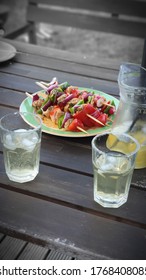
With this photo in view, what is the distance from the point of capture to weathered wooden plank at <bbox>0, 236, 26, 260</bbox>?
4.99 ft

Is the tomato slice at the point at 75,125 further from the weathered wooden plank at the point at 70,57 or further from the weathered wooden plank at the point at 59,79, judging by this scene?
the weathered wooden plank at the point at 70,57

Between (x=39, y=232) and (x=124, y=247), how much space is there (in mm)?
193

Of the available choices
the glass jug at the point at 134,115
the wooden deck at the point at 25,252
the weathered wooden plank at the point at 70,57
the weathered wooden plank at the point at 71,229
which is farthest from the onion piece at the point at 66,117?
the weathered wooden plank at the point at 70,57

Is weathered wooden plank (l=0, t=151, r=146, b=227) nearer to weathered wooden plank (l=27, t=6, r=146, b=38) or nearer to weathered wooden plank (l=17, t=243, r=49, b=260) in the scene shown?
weathered wooden plank (l=17, t=243, r=49, b=260)

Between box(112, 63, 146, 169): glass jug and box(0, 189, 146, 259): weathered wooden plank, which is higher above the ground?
box(112, 63, 146, 169): glass jug

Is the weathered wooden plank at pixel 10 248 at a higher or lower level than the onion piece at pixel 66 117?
lower

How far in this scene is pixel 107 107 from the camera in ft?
4.38

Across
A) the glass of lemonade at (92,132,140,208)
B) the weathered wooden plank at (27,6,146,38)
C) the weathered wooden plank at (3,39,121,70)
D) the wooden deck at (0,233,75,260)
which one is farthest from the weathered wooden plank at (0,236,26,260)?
the weathered wooden plank at (27,6,146,38)

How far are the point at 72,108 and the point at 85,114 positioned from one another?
63 millimetres

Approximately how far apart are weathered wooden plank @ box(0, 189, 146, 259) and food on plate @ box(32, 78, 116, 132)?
1.17 feet

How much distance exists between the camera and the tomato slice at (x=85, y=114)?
1.25 m

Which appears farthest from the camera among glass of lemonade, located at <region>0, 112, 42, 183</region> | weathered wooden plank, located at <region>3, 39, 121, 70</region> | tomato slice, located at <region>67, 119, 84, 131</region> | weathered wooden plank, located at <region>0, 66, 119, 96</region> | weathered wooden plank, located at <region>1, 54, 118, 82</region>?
weathered wooden plank, located at <region>3, 39, 121, 70</region>
